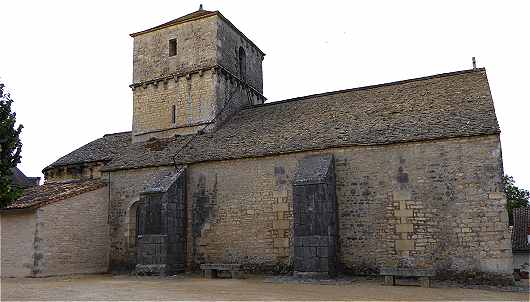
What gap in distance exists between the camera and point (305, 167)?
1653 cm

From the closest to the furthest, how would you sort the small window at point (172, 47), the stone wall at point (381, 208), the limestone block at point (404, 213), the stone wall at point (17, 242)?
1. the stone wall at point (381, 208)
2. the limestone block at point (404, 213)
3. the stone wall at point (17, 242)
4. the small window at point (172, 47)

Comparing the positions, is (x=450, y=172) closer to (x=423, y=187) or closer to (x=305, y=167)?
(x=423, y=187)

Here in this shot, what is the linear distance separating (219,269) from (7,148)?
7990 mm

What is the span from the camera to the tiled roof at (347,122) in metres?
16.0

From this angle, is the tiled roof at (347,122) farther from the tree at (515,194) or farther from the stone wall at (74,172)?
the tree at (515,194)

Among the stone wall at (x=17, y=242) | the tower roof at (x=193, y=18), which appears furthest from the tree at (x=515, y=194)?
the stone wall at (x=17, y=242)

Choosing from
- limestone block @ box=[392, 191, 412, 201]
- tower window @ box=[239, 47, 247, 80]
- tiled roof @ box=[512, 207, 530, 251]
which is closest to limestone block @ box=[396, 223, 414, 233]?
limestone block @ box=[392, 191, 412, 201]

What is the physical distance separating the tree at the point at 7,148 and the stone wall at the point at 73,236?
120 inches

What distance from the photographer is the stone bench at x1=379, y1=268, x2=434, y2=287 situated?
45.0 ft

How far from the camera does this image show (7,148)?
595 inches

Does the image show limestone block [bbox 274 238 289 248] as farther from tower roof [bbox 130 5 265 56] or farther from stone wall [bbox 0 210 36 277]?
tower roof [bbox 130 5 265 56]

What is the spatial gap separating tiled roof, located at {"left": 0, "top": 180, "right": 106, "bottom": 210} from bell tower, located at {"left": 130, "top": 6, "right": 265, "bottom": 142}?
13.3ft

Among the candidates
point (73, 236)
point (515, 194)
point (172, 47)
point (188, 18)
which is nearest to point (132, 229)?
point (73, 236)

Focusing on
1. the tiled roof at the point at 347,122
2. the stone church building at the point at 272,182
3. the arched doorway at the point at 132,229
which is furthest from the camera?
the arched doorway at the point at 132,229
